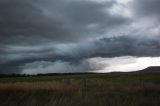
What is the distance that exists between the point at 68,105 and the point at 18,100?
3.28 m

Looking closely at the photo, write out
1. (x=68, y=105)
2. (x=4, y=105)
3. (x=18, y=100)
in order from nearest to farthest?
(x=68, y=105), (x=4, y=105), (x=18, y=100)

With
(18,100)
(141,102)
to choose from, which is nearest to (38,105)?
(18,100)

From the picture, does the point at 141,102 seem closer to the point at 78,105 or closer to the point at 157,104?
the point at 157,104

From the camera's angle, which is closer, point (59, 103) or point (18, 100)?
point (59, 103)

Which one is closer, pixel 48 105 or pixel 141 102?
pixel 48 105

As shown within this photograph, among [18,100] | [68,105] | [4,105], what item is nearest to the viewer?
[68,105]

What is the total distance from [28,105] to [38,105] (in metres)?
0.44

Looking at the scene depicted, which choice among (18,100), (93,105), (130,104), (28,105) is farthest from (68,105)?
(18,100)

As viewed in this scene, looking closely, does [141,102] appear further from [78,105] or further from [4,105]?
[4,105]

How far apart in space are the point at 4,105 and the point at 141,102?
6.05m

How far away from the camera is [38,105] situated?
970 centimetres

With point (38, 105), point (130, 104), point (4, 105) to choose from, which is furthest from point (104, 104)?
point (4, 105)

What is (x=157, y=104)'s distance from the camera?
9.84 meters

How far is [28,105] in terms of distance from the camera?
9.77 meters
